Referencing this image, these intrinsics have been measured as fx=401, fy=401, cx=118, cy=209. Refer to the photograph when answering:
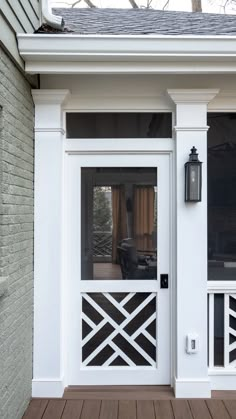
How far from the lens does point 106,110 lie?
3.13 m

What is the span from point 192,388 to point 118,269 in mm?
1049

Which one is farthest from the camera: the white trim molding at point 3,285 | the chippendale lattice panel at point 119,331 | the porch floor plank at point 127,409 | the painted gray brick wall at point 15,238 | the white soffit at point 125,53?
the chippendale lattice panel at point 119,331

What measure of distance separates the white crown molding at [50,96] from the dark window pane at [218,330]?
6.44 ft

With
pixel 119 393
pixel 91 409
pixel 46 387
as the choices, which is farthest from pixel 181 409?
pixel 46 387

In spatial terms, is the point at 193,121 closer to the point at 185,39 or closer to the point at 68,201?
the point at 185,39

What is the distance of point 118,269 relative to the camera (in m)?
3.20

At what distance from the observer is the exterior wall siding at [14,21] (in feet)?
7.68

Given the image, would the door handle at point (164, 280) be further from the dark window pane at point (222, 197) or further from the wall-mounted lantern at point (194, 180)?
the wall-mounted lantern at point (194, 180)

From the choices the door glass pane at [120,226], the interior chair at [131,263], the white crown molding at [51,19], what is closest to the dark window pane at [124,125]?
the door glass pane at [120,226]

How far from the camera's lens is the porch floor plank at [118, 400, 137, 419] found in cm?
277

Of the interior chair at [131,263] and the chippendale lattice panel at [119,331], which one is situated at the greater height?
the interior chair at [131,263]

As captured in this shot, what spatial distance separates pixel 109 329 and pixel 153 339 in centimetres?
36

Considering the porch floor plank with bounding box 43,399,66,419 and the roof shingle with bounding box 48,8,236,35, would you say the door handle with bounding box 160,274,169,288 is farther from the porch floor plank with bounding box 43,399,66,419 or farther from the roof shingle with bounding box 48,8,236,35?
the roof shingle with bounding box 48,8,236,35

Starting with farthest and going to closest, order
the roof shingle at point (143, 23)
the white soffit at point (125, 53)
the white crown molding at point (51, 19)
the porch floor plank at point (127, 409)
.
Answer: the roof shingle at point (143, 23) < the white crown molding at point (51, 19) < the porch floor plank at point (127, 409) < the white soffit at point (125, 53)
